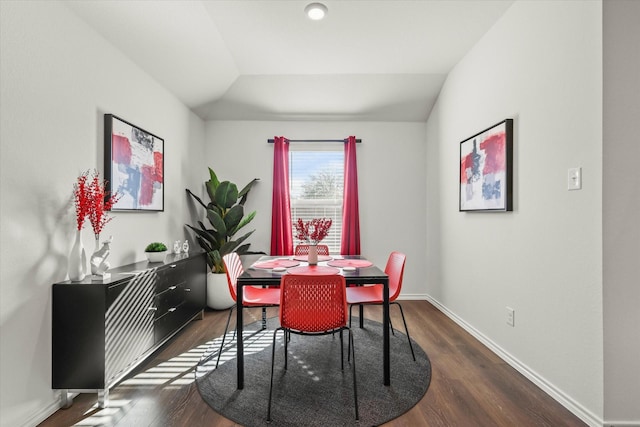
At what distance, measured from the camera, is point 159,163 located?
10.5 ft

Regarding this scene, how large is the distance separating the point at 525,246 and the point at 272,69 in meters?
3.01

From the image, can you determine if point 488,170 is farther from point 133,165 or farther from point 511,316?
point 133,165

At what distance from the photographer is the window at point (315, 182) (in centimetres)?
445

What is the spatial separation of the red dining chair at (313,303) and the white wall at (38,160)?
4.31ft

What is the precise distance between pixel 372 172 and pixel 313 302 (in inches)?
110

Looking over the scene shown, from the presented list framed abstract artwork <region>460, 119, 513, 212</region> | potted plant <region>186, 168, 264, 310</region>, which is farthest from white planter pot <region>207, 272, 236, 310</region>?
framed abstract artwork <region>460, 119, 513, 212</region>

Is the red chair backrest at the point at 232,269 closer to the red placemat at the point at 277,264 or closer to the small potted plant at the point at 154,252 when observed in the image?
the red placemat at the point at 277,264

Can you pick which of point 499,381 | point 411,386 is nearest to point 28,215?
point 411,386

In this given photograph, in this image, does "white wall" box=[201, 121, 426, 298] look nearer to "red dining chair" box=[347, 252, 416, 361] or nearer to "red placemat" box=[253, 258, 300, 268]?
"red dining chair" box=[347, 252, 416, 361]

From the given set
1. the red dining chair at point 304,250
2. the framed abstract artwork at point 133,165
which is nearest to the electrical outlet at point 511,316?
the red dining chair at point 304,250

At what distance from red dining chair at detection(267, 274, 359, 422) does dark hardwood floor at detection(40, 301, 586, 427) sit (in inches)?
19.8

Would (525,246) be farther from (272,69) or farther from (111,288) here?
(272,69)

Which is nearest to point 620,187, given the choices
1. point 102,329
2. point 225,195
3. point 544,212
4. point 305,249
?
point 544,212

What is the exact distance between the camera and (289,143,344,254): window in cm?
445
